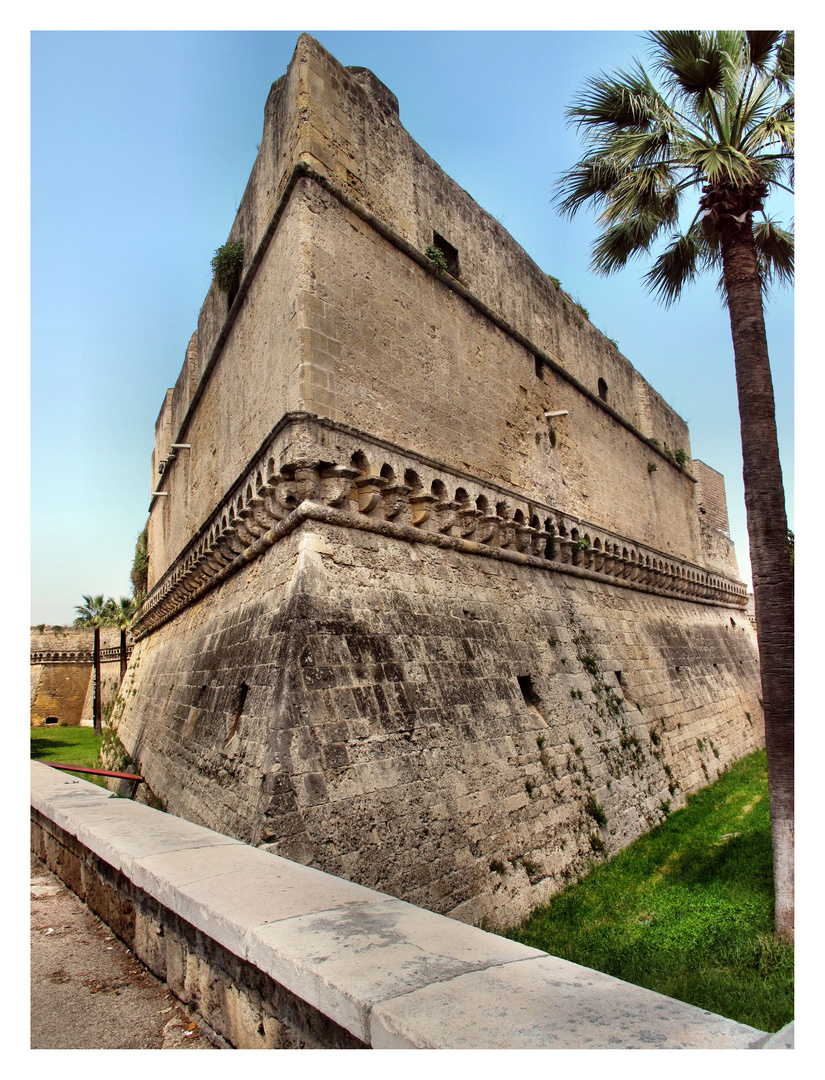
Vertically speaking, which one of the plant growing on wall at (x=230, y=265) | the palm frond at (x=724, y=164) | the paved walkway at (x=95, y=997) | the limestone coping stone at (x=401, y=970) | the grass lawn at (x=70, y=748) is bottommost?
→ the grass lawn at (x=70, y=748)

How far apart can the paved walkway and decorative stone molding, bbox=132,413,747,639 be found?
373 cm

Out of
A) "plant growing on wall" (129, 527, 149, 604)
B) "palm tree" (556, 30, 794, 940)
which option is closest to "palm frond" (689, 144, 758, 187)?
"palm tree" (556, 30, 794, 940)

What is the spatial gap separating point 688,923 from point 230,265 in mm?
10024

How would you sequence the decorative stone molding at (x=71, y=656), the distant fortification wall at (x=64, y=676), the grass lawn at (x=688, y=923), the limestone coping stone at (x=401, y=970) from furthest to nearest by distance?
the decorative stone molding at (x=71, y=656)
the distant fortification wall at (x=64, y=676)
the grass lawn at (x=688, y=923)
the limestone coping stone at (x=401, y=970)

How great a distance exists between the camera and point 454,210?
31.1ft

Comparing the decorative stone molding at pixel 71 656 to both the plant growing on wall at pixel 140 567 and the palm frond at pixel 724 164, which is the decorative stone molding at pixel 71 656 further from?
the palm frond at pixel 724 164

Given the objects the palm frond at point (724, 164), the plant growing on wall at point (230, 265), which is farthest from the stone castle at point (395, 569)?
the palm frond at point (724, 164)

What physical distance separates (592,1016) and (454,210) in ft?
33.0

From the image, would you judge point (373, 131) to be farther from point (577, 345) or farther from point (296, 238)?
point (577, 345)

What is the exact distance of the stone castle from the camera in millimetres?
5246

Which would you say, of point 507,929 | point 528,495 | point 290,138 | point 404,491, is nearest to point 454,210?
point 290,138

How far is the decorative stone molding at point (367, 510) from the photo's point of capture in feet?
20.5

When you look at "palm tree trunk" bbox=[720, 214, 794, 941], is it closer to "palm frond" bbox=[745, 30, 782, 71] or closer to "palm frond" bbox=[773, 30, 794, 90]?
"palm frond" bbox=[773, 30, 794, 90]

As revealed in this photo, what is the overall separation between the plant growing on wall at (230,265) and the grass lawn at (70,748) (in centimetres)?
865
